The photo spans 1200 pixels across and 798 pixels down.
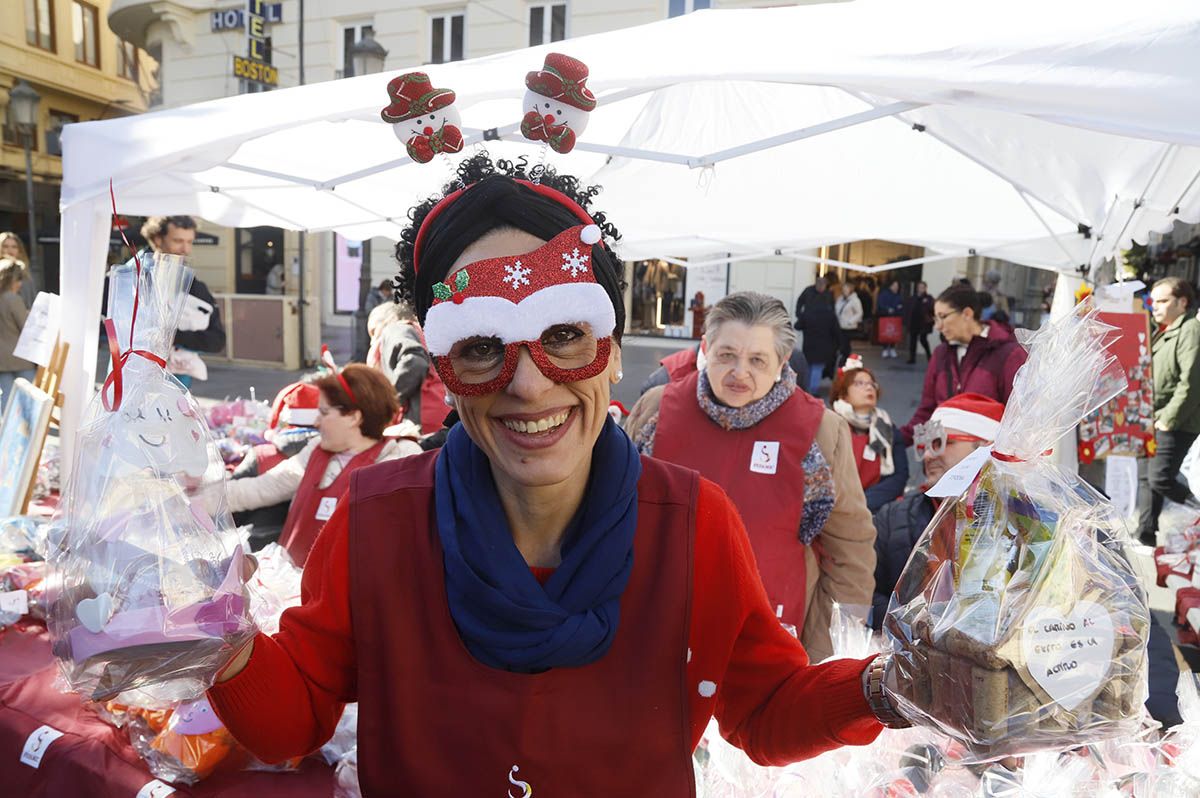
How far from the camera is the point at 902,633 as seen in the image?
103 centimetres

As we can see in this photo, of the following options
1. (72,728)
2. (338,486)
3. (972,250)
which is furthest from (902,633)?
(972,250)

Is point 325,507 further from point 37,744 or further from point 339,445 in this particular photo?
point 37,744

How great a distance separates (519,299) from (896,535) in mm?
2635

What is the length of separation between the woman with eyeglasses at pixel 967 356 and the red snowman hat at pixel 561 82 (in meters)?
3.86

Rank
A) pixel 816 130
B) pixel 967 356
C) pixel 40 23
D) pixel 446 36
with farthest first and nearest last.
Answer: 1. pixel 40 23
2. pixel 446 36
3. pixel 967 356
4. pixel 816 130

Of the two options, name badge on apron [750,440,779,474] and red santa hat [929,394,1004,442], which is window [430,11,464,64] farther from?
name badge on apron [750,440,779,474]

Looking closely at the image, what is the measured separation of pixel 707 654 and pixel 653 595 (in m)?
0.13

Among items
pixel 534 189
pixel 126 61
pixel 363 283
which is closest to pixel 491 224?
pixel 534 189

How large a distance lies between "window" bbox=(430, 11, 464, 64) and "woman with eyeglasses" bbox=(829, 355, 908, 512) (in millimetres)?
13078

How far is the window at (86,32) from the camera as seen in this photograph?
20594mm

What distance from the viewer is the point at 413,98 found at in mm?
1517

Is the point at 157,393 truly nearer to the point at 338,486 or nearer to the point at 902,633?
the point at 902,633

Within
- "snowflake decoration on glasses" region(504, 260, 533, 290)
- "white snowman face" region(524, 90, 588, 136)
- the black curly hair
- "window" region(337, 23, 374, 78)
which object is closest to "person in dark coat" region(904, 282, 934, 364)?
"window" region(337, 23, 374, 78)

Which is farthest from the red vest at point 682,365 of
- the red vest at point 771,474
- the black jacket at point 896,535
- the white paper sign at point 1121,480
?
the white paper sign at point 1121,480
